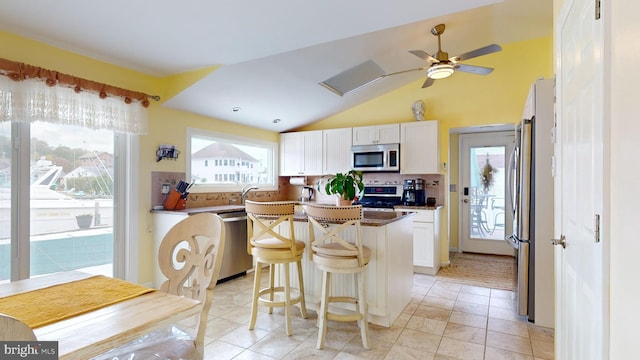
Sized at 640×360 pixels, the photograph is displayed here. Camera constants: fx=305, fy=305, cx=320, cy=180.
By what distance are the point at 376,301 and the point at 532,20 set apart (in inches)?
141

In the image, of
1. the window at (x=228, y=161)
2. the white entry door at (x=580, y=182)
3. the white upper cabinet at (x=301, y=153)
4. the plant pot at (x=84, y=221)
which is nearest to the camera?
the white entry door at (x=580, y=182)

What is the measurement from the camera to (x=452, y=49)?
12.7 ft

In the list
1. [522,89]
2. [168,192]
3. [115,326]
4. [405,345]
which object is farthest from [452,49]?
[115,326]

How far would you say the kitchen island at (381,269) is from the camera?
256 centimetres

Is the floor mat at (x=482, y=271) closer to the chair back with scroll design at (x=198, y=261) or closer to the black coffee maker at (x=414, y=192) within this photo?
the black coffee maker at (x=414, y=192)

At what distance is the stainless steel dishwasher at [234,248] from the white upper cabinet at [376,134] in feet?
7.22

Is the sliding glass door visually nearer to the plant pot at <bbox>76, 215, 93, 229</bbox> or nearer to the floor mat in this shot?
the plant pot at <bbox>76, 215, 93, 229</bbox>

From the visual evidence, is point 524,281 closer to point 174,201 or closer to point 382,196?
point 382,196

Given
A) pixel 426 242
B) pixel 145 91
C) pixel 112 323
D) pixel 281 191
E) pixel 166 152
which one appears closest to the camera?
pixel 112 323

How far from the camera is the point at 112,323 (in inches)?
38.7

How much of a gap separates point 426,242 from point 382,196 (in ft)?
3.74

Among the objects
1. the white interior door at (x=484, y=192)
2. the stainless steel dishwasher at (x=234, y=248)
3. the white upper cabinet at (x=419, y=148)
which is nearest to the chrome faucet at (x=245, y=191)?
the stainless steel dishwasher at (x=234, y=248)

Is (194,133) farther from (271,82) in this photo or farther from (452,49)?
(452,49)

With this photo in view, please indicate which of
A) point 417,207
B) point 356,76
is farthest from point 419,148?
point 356,76
